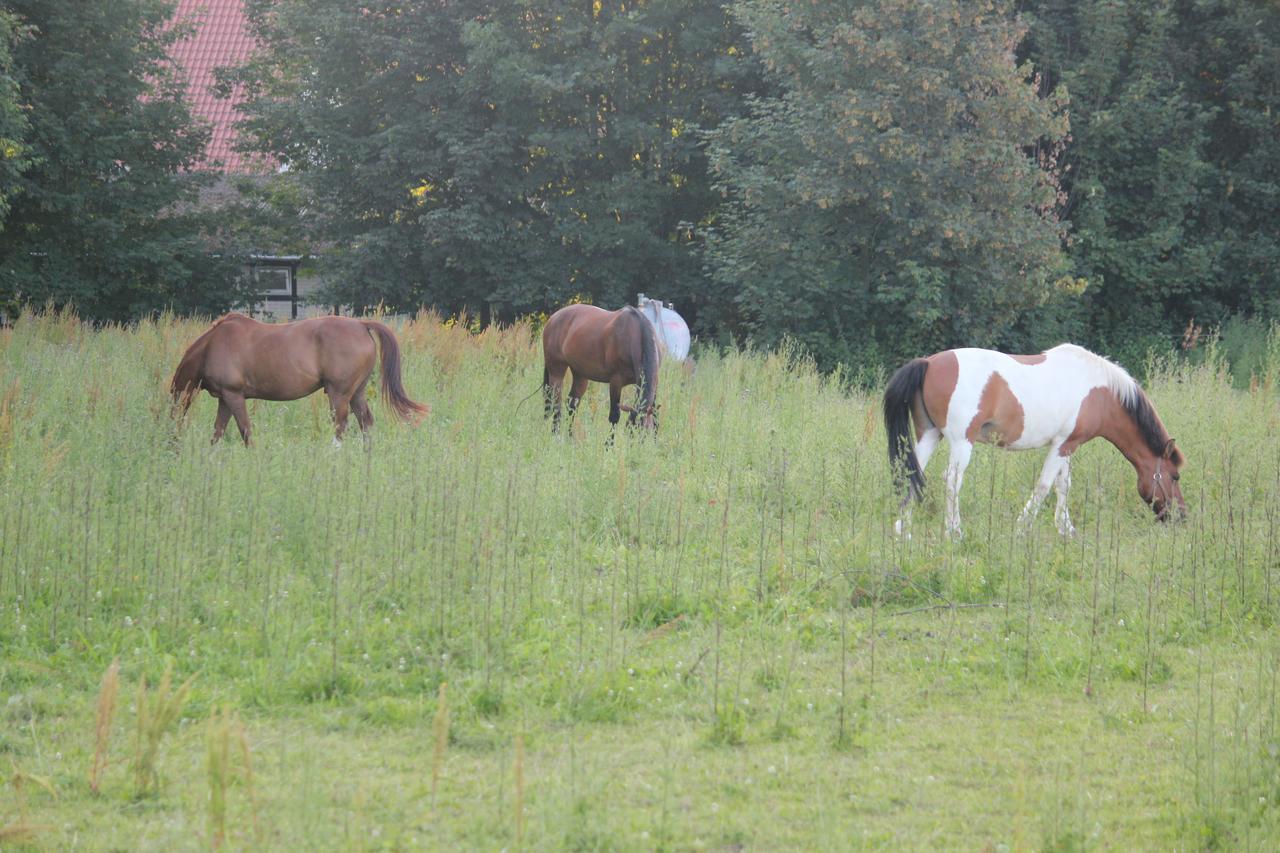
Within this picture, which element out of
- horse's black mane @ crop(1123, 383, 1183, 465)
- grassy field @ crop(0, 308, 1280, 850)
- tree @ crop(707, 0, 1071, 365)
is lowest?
grassy field @ crop(0, 308, 1280, 850)

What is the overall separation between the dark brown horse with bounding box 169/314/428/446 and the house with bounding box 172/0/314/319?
22.5 meters

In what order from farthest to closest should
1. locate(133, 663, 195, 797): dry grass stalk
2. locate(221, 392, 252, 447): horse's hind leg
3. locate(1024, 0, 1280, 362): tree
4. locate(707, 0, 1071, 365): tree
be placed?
locate(1024, 0, 1280, 362): tree → locate(707, 0, 1071, 365): tree → locate(221, 392, 252, 447): horse's hind leg → locate(133, 663, 195, 797): dry grass stalk

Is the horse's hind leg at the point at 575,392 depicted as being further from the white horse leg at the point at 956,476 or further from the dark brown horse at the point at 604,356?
the white horse leg at the point at 956,476

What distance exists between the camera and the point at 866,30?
2152cm

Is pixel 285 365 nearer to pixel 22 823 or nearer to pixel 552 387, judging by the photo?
pixel 552 387

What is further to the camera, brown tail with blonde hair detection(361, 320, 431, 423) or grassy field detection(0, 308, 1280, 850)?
brown tail with blonde hair detection(361, 320, 431, 423)

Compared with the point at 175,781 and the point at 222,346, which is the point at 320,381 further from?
the point at 175,781

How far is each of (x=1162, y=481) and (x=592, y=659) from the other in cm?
519

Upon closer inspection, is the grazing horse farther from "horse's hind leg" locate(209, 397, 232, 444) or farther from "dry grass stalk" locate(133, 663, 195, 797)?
"dry grass stalk" locate(133, 663, 195, 797)

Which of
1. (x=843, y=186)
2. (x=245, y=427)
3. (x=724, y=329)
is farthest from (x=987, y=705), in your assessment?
(x=724, y=329)

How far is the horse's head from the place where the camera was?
897cm

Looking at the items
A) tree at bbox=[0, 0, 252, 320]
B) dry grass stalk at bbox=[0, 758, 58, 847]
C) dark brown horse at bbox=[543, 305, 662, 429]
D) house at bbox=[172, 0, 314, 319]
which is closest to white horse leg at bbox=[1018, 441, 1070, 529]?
dark brown horse at bbox=[543, 305, 662, 429]

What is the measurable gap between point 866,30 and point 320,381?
47.0 ft

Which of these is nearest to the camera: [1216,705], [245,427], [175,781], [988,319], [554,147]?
[175,781]
